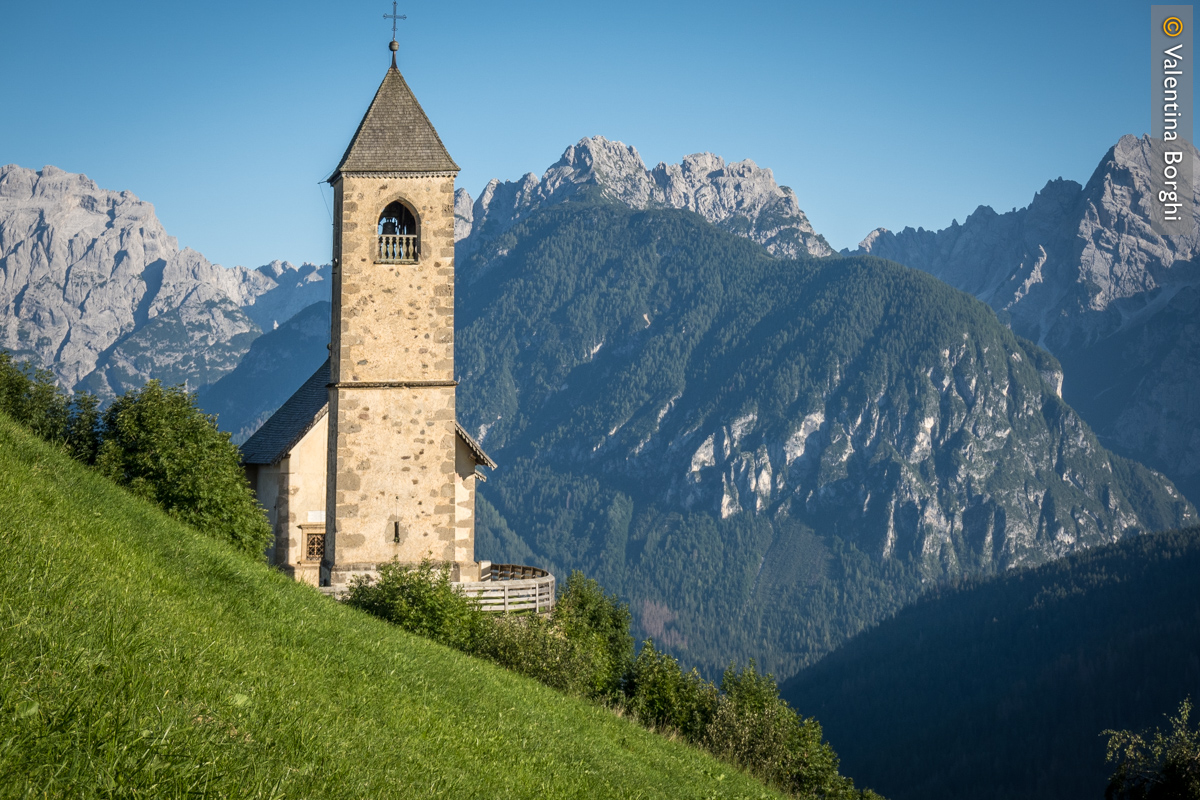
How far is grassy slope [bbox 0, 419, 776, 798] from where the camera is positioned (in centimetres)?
820

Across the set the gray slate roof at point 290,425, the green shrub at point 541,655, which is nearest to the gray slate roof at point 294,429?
the gray slate roof at point 290,425

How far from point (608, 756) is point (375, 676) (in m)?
4.70

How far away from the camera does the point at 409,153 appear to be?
35125 millimetres

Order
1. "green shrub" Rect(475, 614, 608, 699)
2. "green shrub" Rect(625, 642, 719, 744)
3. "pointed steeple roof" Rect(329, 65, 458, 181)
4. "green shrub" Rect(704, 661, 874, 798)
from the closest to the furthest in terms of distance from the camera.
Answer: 1. "green shrub" Rect(475, 614, 608, 699)
2. "green shrub" Rect(704, 661, 874, 798)
3. "green shrub" Rect(625, 642, 719, 744)
4. "pointed steeple roof" Rect(329, 65, 458, 181)

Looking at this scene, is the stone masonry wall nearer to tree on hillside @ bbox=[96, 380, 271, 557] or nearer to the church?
the church

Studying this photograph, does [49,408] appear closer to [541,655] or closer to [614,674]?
[541,655]

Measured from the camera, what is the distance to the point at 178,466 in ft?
102

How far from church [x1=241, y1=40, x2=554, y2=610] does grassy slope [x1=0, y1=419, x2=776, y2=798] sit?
40.3 ft

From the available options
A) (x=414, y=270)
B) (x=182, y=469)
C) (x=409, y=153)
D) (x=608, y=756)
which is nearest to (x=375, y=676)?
(x=608, y=756)

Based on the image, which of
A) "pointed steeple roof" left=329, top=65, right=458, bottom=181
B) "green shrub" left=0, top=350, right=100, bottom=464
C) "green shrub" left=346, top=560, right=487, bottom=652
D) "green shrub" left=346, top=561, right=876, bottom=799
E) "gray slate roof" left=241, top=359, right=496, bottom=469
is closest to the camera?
"green shrub" left=346, top=560, right=487, bottom=652

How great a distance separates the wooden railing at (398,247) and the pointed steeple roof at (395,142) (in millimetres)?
2151

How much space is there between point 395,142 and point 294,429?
36.2 feet

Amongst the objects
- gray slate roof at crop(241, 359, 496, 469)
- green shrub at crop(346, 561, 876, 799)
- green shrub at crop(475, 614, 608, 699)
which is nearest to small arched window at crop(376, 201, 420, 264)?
gray slate roof at crop(241, 359, 496, 469)

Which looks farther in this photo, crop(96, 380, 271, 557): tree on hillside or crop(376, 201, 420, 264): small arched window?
crop(376, 201, 420, 264): small arched window
